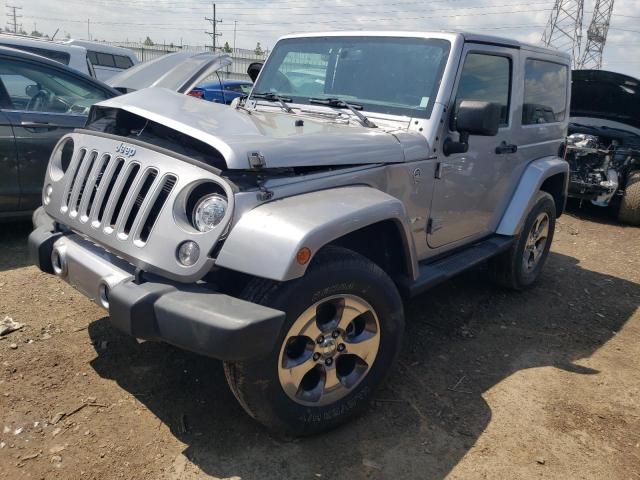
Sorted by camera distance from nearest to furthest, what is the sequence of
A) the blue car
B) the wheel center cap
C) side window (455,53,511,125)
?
1. the wheel center cap
2. side window (455,53,511,125)
3. the blue car

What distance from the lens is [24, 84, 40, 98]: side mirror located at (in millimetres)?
4887

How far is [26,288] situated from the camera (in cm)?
410

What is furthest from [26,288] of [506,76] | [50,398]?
[506,76]

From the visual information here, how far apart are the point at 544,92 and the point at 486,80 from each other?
110 centimetres

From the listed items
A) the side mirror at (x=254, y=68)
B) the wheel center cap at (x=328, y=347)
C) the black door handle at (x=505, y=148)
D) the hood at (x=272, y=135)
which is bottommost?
the wheel center cap at (x=328, y=347)

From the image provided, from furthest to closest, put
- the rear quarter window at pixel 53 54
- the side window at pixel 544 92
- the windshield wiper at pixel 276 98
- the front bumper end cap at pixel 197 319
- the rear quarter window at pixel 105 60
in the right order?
the rear quarter window at pixel 105 60, the rear quarter window at pixel 53 54, the side window at pixel 544 92, the windshield wiper at pixel 276 98, the front bumper end cap at pixel 197 319

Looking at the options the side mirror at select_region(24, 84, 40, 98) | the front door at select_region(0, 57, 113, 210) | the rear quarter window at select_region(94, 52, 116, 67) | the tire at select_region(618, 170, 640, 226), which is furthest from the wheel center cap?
the rear quarter window at select_region(94, 52, 116, 67)

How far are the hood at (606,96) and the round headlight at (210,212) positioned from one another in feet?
24.6

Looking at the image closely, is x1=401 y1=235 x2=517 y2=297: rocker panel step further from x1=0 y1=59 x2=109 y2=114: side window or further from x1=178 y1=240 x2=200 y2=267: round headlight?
x1=0 y1=59 x2=109 y2=114: side window

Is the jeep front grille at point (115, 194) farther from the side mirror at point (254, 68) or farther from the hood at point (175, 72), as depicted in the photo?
the side mirror at point (254, 68)

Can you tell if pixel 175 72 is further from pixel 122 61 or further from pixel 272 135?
pixel 122 61

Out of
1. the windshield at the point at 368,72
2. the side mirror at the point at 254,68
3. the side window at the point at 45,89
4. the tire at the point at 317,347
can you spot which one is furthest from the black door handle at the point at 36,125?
the tire at the point at 317,347

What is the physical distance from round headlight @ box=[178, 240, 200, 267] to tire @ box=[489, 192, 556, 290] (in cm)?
304

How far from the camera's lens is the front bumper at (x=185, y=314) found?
208 cm
